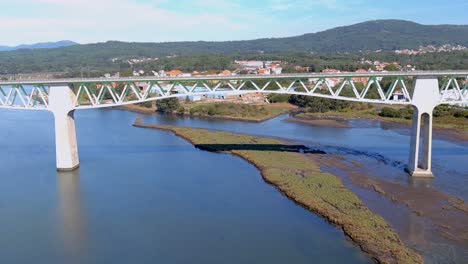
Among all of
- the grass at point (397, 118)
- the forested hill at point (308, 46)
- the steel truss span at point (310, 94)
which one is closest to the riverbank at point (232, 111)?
the grass at point (397, 118)

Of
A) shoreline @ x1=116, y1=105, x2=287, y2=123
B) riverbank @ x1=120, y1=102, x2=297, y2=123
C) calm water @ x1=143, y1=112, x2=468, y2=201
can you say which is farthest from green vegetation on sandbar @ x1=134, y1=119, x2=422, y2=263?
riverbank @ x1=120, y1=102, x2=297, y2=123

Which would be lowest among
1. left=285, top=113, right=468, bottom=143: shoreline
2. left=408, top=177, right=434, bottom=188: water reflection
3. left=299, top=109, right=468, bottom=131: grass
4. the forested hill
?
left=408, top=177, right=434, bottom=188: water reflection

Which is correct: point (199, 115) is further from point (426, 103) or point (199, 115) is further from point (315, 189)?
point (315, 189)

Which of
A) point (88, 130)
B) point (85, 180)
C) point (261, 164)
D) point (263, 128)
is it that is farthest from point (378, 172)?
point (88, 130)

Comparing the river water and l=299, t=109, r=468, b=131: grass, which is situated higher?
l=299, t=109, r=468, b=131: grass

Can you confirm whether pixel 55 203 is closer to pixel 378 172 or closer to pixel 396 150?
pixel 378 172

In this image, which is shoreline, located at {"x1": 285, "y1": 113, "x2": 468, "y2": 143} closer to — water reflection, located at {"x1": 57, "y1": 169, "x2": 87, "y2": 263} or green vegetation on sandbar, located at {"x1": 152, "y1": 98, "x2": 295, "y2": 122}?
green vegetation on sandbar, located at {"x1": 152, "y1": 98, "x2": 295, "y2": 122}

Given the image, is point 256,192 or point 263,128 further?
point 263,128
